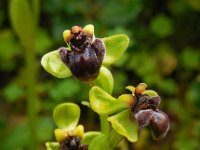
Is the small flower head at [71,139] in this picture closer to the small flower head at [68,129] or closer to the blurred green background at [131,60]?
the small flower head at [68,129]

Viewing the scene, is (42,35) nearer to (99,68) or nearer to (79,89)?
(79,89)

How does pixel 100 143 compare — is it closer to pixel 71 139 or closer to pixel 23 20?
pixel 71 139

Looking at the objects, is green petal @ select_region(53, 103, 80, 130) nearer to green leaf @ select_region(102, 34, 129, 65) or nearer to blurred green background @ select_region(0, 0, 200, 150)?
green leaf @ select_region(102, 34, 129, 65)

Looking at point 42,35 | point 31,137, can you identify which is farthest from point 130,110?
point 42,35

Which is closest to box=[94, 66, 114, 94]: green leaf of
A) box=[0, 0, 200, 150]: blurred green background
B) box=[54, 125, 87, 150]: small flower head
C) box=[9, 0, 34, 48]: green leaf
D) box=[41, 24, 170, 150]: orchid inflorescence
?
box=[41, 24, 170, 150]: orchid inflorescence

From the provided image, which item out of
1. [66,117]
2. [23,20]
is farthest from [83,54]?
[23,20]

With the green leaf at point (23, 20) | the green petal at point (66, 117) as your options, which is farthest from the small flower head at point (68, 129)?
the green leaf at point (23, 20)
